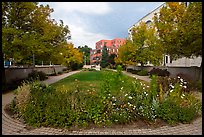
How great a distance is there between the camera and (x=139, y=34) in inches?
1112

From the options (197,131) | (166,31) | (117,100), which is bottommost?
(197,131)

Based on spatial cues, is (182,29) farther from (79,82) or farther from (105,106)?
(105,106)

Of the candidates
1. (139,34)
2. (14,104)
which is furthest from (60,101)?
(139,34)

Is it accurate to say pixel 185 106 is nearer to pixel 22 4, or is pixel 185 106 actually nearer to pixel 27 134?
pixel 27 134

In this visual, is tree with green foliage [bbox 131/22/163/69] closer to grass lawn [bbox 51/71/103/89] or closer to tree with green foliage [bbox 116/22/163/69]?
tree with green foliage [bbox 116/22/163/69]

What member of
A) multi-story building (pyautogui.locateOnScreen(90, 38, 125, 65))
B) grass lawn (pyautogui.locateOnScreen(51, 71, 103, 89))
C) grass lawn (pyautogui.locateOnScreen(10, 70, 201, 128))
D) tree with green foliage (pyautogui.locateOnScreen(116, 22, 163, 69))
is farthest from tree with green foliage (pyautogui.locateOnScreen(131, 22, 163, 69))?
multi-story building (pyautogui.locateOnScreen(90, 38, 125, 65))

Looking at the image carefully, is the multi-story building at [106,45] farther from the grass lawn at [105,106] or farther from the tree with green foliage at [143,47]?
the grass lawn at [105,106]

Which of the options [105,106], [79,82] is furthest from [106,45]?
[105,106]

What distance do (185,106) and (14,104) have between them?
5.05 m

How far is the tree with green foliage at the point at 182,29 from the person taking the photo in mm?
10817

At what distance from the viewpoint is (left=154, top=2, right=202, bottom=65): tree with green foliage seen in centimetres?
1082

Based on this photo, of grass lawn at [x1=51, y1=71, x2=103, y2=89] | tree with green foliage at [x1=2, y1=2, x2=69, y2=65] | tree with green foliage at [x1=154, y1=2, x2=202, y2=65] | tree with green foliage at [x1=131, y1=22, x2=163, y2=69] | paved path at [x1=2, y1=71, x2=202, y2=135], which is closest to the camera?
paved path at [x1=2, y1=71, x2=202, y2=135]

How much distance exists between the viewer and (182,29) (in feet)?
40.1

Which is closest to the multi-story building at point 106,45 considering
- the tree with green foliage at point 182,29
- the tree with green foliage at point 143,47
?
the tree with green foliage at point 143,47
